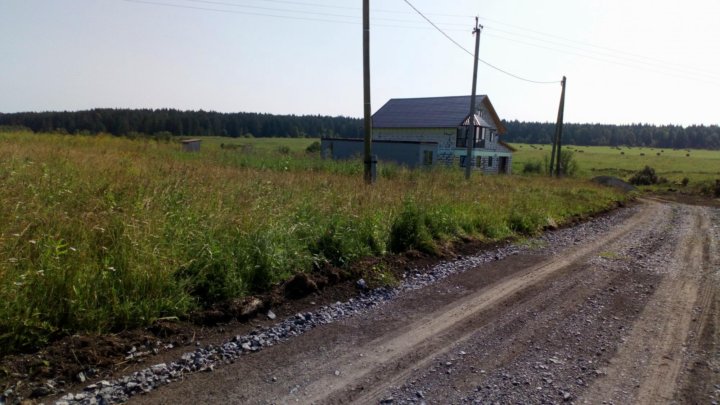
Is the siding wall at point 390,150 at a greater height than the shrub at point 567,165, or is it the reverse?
the siding wall at point 390,150

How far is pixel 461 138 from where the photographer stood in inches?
1556

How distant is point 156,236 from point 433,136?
3774 centimetres

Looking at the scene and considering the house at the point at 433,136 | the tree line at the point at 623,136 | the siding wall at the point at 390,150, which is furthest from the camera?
the tree line at the point at 623,136

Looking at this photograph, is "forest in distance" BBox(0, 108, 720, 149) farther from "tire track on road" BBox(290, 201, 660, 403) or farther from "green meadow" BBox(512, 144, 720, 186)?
"tire track on road" BBox(290, 201, 660, 403)

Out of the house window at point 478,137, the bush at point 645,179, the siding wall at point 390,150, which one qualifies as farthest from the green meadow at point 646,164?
the siding wall at point 390,150

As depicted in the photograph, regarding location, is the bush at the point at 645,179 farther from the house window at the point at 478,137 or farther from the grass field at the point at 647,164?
the house window at the point at 478,137

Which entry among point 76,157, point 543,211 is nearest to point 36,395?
point 76,157

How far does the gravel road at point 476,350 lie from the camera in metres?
3.41

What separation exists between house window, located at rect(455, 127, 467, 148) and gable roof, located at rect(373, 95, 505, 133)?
0.66 m

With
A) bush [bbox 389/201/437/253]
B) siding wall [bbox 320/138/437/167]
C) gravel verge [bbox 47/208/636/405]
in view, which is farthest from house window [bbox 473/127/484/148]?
bush [bbox 389/201/437/253]

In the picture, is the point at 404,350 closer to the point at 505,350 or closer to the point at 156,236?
the point at 505,350

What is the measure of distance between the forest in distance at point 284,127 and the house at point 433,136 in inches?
1399

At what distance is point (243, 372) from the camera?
11.9 feet

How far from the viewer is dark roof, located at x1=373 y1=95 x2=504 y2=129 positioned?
4028cm
